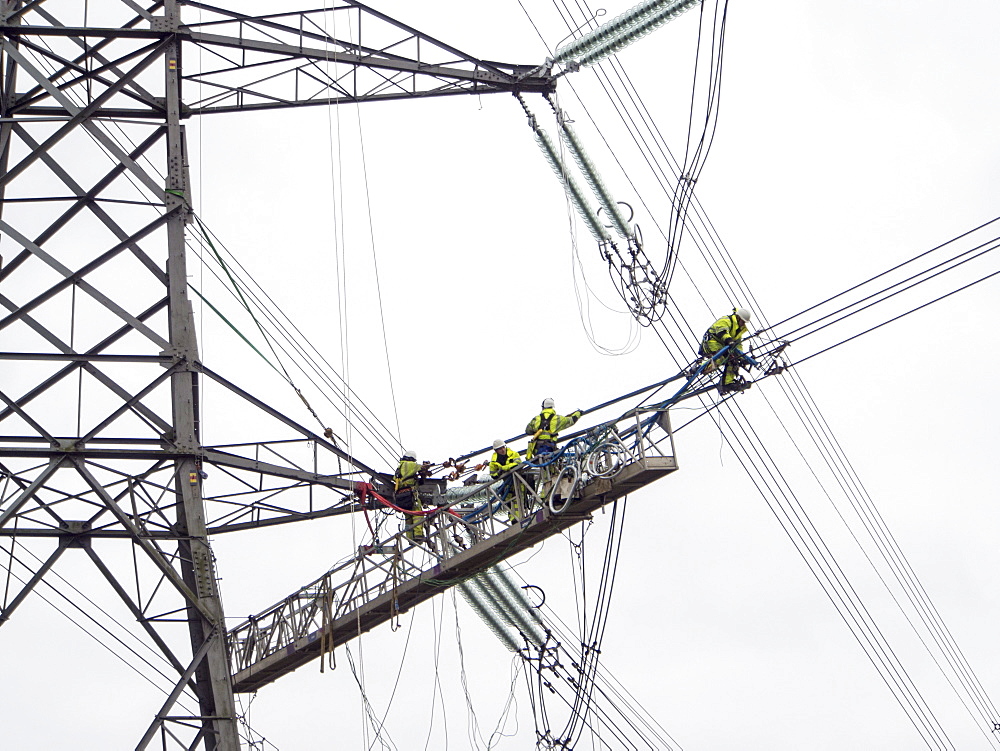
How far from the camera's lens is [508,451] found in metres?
23.4

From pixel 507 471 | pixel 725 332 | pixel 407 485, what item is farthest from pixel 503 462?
pixel 725 332

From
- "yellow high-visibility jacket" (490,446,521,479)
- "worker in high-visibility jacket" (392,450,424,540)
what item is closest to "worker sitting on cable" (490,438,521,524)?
"yellow high-visibility jacket" (490,446,521,479)

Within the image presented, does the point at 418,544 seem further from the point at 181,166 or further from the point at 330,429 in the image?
the point at 181,166

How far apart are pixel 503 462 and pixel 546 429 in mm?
967

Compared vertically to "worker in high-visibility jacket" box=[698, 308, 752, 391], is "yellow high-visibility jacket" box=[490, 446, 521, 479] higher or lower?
lower

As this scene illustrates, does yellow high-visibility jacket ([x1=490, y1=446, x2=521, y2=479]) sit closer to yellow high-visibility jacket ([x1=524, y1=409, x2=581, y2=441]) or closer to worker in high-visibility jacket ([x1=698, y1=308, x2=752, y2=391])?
yellow high-visibility jacket ([x1=524, y1=409, x2=581, y2=441])

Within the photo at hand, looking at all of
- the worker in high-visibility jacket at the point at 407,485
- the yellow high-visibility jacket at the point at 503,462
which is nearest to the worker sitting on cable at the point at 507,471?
the yellow high-visibility jacket at the point at 503,462

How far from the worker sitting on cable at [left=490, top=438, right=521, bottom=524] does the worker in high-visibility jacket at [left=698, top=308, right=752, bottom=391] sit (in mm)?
3016

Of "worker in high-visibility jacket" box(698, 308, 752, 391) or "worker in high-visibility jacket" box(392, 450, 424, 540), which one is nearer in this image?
"worker in high-visibility jacket" box(698, 308, 752, 391)

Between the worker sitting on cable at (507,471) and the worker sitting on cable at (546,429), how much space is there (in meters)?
0.39

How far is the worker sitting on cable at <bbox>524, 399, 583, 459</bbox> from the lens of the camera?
22.7 meters

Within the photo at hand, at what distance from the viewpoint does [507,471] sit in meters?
23.1

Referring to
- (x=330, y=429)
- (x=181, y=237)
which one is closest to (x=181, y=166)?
(x=181, y=237)

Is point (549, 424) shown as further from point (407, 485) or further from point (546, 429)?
point (407, 485)
